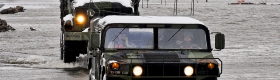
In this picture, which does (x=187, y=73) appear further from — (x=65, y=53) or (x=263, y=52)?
(x=263, y=52)

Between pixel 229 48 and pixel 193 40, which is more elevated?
pixel 193 40

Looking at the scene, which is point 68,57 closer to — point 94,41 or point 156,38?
point 156,38

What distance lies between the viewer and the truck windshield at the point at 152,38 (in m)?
11.5

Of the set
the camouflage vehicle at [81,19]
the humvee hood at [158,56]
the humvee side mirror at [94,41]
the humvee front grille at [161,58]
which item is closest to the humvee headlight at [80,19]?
the camouflage vehicle at [81,19]

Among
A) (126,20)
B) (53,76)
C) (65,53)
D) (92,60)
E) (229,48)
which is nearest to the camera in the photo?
(126,20)

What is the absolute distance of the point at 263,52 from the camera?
2442cm

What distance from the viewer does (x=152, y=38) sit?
11.5 meters

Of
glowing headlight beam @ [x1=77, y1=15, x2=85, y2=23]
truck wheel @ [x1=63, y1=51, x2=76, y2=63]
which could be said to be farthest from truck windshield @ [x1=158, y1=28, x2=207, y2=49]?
truck wheel @ [x1=63, y1=51, x2=76, y2=63]

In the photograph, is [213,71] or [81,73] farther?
[81,73]

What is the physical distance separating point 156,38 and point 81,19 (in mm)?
7867

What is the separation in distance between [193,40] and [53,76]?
6.42 meters

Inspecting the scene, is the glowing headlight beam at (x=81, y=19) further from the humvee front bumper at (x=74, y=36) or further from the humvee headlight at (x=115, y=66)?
the humvee headlight at (x=115, y=66)

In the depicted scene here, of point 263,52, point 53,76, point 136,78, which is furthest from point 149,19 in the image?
point 263,52

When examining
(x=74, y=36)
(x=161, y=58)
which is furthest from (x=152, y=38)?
(x=74, y=36)
